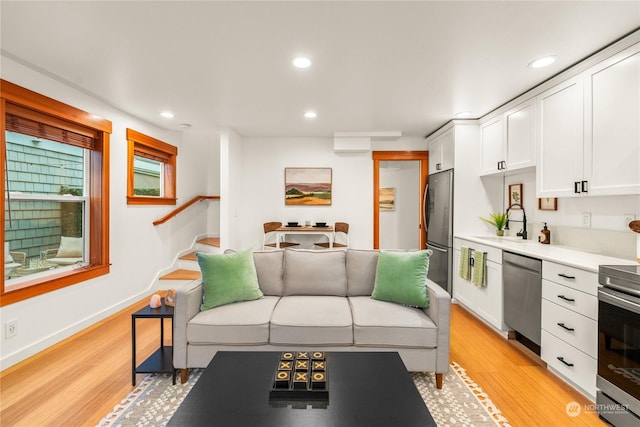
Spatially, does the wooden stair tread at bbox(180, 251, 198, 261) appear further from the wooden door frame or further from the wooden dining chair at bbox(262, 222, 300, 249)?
the wooden door frame

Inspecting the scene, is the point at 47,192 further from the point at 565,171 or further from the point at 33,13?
the point at 565,171

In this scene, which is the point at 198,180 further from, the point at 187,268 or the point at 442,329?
the point at 442,329

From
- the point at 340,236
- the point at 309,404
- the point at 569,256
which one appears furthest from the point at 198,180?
the point at 569,256

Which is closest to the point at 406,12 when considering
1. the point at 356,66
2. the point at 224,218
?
the point at 356,66

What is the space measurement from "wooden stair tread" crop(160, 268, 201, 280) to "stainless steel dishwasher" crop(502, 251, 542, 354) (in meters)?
3.91

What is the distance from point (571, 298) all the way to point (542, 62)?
1.83 m

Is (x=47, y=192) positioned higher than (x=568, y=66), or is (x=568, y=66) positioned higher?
(x=568, y=66)

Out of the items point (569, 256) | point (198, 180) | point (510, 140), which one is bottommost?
point (569, 256)

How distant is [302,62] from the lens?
2570 mm

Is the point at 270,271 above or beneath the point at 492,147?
beneath

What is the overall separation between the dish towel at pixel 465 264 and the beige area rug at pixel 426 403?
1570 millimetres

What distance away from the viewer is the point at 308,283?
9.27 feet

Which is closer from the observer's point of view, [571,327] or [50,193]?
[571,327]

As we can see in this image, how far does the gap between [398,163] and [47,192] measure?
5.84 meters
